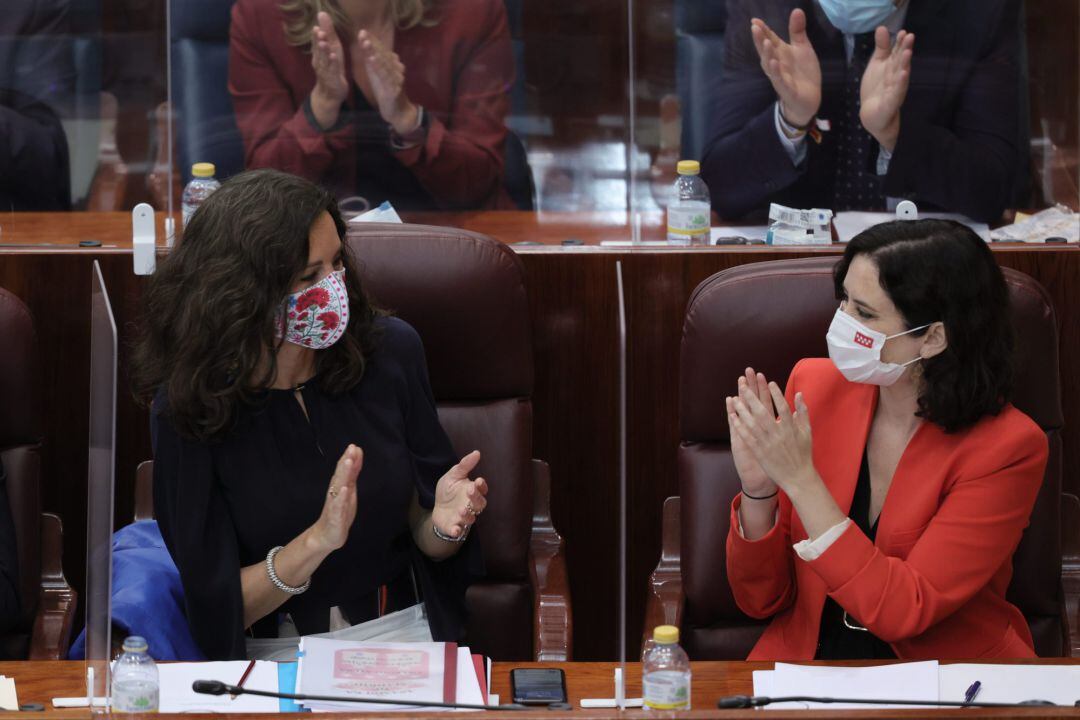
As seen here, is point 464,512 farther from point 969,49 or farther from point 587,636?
point 969,49

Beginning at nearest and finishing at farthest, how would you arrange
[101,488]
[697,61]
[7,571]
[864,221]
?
[101,488], [7,571], [864,221], [697,61]

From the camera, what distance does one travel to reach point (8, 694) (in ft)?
6.09

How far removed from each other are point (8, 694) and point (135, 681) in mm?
249

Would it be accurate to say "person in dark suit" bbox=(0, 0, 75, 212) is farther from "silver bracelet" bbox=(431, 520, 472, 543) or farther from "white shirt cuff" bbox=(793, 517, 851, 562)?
"white shirt cuff" bbox=(793, 517, 851, 562)

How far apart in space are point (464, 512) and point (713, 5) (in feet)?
4.34

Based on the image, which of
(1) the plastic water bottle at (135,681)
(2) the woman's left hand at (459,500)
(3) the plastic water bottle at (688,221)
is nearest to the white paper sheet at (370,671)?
(1) the plastic water bottle at (135,681)

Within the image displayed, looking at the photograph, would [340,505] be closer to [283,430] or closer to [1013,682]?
[283,430]

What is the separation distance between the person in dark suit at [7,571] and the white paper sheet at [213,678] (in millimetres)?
475

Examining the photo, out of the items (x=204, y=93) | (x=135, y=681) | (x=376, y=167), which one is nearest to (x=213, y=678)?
(x=135, y=681)

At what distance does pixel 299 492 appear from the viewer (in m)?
2.23

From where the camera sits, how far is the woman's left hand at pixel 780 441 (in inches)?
83.4

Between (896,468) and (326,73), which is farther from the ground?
(326,73)

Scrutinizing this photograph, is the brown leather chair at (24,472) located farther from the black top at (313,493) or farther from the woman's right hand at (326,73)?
the woman's right hand at (326,73)

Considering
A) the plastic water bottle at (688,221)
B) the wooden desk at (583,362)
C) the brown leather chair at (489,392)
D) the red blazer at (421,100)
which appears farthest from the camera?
the red blazer at (421,100)
